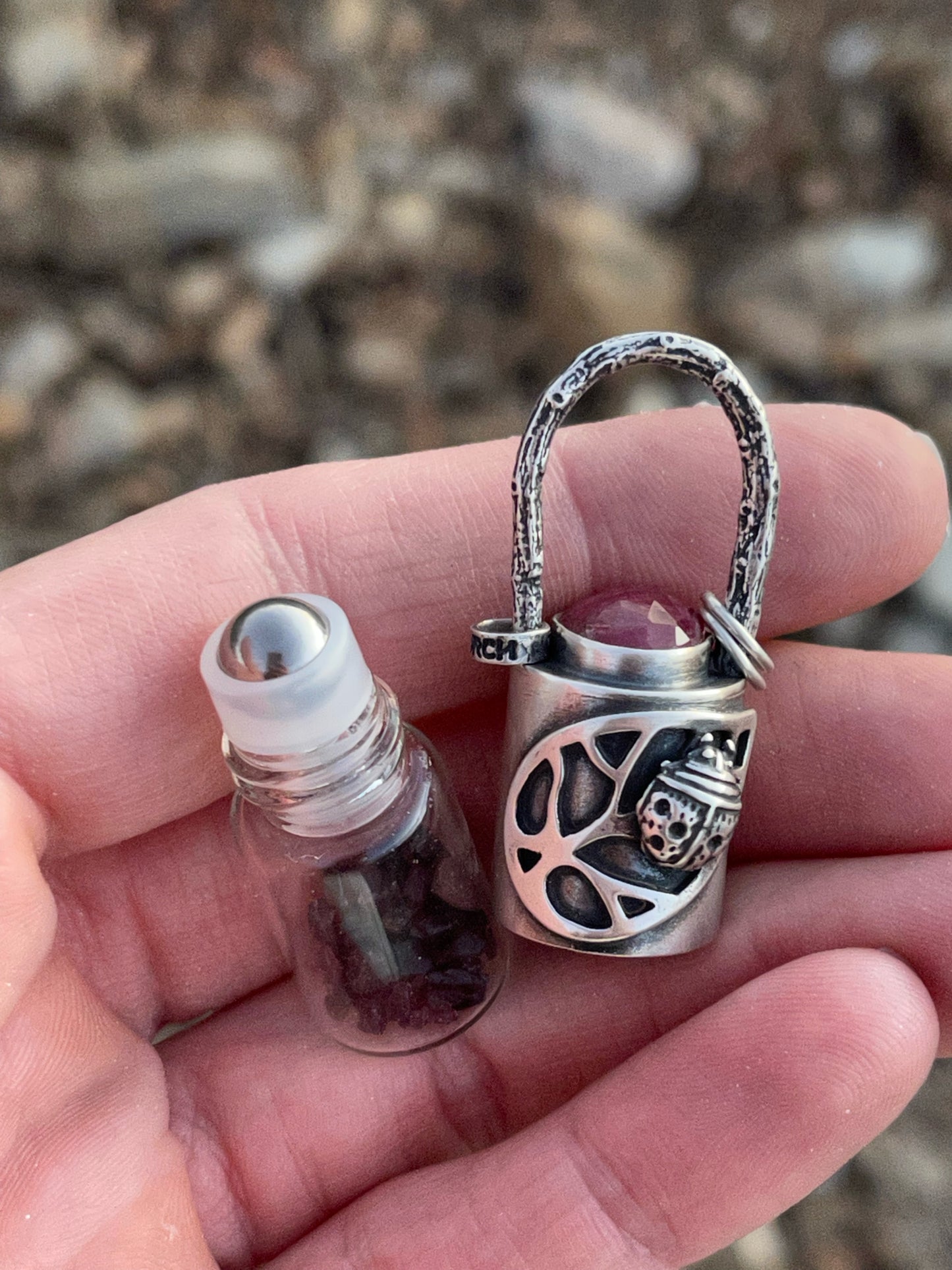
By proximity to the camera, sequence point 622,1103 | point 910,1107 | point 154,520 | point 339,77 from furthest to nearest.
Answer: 1. point 339,77
2. point 910,1107
3. point 154,520
4. point 622,1103

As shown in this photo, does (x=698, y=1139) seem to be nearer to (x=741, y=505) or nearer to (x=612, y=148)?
(x=741, y=505)

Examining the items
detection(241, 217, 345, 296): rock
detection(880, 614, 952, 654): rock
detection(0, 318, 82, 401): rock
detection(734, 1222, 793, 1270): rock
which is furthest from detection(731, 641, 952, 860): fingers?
detection(0, 318, 82, 401): rock

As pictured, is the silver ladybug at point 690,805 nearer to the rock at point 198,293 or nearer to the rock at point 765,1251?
the rock at point 765,1251

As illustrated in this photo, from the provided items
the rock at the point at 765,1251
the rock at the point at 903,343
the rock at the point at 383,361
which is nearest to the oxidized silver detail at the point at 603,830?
the rock at the point at 765,1251

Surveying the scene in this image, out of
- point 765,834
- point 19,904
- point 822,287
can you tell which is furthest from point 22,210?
point 765,834

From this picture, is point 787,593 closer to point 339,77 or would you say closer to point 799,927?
point 799,927

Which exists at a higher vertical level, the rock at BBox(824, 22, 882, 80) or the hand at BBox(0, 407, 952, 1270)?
Answer: the rock at BBox(824, 22, 882, 80)

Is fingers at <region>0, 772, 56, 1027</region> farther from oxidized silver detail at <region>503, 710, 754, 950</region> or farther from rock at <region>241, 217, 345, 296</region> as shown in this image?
rock at <region>241, 217, 345, 296</region>

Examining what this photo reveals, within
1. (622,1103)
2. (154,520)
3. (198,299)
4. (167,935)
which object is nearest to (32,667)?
(154,520)
